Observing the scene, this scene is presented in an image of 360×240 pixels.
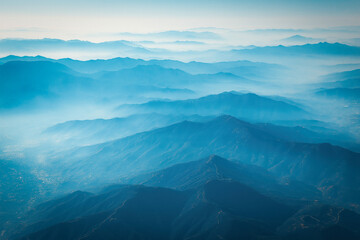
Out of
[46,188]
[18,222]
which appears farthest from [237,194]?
[46,188]

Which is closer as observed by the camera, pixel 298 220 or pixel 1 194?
pixel 298 220

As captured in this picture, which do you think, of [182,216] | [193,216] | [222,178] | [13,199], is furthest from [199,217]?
[13,199]

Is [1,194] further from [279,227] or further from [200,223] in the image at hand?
[279,227]

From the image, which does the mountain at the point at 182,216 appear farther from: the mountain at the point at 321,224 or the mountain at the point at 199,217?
the mountain at the point at 321,224

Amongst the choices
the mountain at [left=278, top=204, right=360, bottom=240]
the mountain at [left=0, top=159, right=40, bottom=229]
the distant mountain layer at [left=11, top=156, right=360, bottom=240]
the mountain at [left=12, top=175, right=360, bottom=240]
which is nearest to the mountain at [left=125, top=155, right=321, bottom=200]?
the distant mountain layer at [left=11, top=156, right=360, bottom=240]

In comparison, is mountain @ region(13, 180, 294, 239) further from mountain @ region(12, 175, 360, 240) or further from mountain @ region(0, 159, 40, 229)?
mountain @ region(0, 159, 40, 229)

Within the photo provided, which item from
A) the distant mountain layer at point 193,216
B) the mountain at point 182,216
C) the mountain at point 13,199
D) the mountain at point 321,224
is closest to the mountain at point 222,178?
the distant mountain layer at point 193,216

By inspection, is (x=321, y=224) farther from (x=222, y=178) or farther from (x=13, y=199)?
(x=13, y=199)

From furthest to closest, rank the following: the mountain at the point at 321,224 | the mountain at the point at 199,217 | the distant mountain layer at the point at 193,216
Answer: the distant mountain layer at the point at 193,216 < the mountain at the point at 199,217 < the mountain at the point at 321,224
